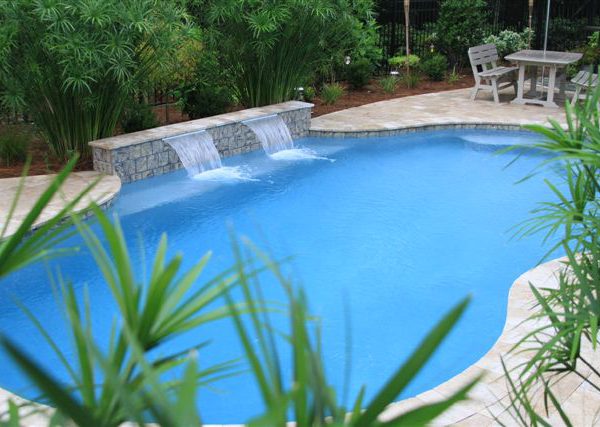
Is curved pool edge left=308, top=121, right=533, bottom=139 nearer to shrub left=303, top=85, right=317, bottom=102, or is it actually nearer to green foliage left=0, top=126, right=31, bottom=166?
shrub left=303, top=85, right=317, bottom=102

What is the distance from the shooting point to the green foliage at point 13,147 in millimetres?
8891

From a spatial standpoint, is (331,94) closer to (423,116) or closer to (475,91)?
(423,116)

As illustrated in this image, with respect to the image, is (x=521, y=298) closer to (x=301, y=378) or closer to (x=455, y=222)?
(x=455, y=222)

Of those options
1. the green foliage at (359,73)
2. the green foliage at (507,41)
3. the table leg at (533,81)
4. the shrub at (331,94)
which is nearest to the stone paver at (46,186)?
the shrub at (331,94)

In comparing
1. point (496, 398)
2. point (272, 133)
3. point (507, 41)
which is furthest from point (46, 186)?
point (507, 41)

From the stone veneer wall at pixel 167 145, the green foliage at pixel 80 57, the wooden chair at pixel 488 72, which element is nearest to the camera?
the green foliage at pixel 80 57

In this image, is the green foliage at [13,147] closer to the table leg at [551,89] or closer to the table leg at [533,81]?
the table leg at [551,89]

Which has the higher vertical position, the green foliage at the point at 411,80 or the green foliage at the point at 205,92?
the green foliage at the point at 205,92

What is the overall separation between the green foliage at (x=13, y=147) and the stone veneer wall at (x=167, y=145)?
2.92 feet

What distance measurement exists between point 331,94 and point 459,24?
12.1 ft

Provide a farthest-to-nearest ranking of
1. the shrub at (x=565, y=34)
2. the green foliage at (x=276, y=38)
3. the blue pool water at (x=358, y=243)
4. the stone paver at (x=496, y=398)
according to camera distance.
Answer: the shrub at (x=565, y=34) → the green foliage at (x=276, y=38) → the blue pool water at (x=358, y=243) → the stone paver at (x=496, y=398)

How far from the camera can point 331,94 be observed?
1317 centimetres

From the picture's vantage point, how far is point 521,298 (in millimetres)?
5555

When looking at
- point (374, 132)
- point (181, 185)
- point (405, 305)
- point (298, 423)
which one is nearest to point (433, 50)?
point (374, 132)
